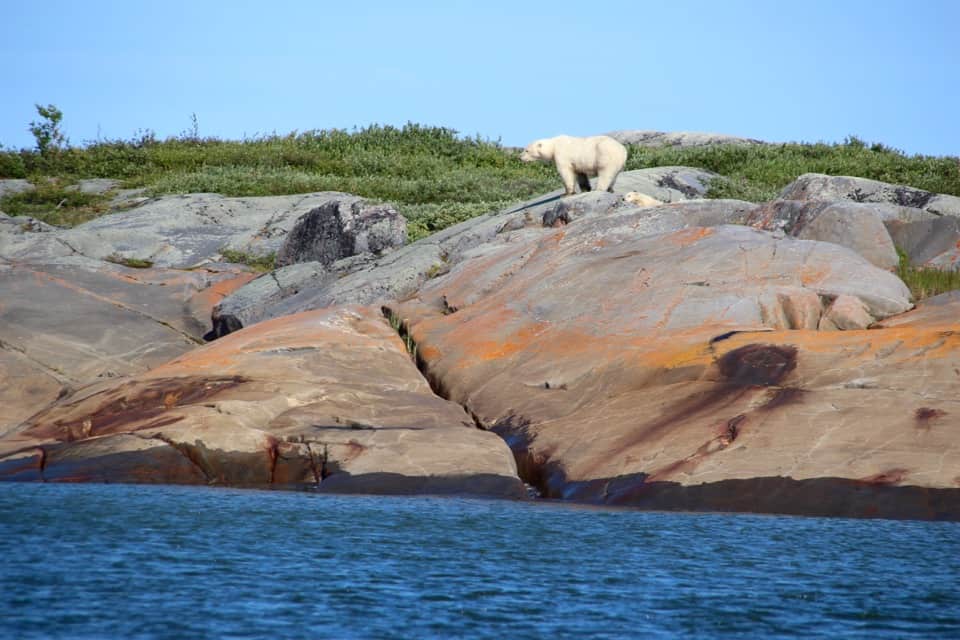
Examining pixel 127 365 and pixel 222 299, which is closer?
pixel 127 365

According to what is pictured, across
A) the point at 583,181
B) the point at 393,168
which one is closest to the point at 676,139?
the point at 393,168

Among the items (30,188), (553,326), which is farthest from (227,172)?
(553,326)

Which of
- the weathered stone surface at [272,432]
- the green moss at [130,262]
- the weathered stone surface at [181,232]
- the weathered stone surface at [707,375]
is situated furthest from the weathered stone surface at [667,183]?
the weathered stone surface at [272,432]

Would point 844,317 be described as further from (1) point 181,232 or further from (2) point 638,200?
(1) point 181,232

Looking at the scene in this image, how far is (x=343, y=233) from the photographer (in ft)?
75.4

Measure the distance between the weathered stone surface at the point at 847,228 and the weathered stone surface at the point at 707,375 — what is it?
152cm

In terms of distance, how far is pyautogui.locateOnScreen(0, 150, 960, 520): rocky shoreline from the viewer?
11.4 metres

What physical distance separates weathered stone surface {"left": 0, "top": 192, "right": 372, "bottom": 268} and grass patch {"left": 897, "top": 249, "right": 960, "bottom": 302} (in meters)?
12.7

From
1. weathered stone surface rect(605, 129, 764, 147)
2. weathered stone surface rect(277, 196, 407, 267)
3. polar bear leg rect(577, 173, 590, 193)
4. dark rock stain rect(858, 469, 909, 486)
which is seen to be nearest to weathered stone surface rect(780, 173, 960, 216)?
polar bear leg rect(577, 173, 590, 193)

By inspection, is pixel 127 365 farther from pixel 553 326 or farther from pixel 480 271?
pixel 553 326

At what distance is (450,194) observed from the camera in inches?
1302

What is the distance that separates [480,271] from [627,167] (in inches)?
773

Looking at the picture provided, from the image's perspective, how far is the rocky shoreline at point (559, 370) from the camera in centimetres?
1139

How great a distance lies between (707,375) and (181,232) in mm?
16517
